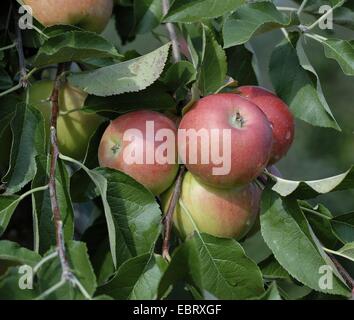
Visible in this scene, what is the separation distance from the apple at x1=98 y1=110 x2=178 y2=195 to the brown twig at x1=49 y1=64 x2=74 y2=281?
0.07m

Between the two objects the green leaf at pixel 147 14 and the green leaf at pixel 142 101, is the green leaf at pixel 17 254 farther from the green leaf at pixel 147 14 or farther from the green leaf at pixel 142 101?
A: the green leaf at pixel 147 14

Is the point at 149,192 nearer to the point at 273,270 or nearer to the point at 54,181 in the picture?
the point at 54,181

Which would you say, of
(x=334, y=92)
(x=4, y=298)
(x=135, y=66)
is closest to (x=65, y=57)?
(x=135, y=66)

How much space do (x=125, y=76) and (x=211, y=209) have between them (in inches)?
8.0

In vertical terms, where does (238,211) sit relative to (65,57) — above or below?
below

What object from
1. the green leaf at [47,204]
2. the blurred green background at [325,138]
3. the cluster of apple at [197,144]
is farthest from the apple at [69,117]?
the blurred green background at [325,138]

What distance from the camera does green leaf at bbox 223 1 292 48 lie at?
0.92m

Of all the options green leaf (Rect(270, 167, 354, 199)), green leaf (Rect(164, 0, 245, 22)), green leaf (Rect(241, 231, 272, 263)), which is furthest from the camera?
green leaf (Rect(241, 231, 272, 263))

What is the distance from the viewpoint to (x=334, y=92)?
371 centimetres

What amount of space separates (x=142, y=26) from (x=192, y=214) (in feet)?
1.15

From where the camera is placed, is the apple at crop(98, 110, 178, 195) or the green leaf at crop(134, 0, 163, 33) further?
the green leaf at crop(134, 0, 163, 33)

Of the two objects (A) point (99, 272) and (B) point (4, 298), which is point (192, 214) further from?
(B) point (4, 298)

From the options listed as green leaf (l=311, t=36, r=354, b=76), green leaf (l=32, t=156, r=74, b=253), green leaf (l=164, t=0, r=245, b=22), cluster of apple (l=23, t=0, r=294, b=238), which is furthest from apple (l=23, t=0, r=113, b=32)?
green leaf (l=311, t=36, r=354, b=76)

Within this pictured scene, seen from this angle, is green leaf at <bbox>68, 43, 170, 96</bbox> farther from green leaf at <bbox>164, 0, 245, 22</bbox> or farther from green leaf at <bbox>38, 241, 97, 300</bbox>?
green leaf at <bbox>38, 241, 97, 300</bbox>
